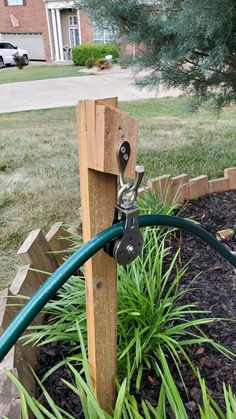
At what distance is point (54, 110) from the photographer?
7602 mm

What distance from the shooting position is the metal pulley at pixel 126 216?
88cm

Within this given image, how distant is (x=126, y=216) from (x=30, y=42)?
28.7 metres

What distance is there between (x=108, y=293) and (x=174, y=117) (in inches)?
223

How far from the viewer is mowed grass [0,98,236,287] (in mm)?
2793

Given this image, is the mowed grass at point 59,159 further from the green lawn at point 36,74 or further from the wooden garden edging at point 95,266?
the green lawn at point 36,74

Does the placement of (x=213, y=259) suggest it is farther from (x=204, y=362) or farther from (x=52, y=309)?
(x=52, y=309)

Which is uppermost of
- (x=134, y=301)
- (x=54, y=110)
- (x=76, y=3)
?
(x=76, y=3)

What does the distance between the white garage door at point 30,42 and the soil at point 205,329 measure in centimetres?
2649

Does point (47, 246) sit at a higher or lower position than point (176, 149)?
higher

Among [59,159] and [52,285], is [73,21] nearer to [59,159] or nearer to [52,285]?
[59,159]

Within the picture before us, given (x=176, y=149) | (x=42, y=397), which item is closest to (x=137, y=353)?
(x=42, y=397)

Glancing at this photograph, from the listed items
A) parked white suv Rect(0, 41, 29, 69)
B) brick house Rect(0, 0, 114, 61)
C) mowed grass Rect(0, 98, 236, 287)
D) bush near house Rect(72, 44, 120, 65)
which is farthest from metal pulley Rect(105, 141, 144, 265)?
brick house Rect(0, 0, 114, 61)

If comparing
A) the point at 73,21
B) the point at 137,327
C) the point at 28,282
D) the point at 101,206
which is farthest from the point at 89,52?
the point at 101,206

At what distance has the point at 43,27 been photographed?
2558 cm
